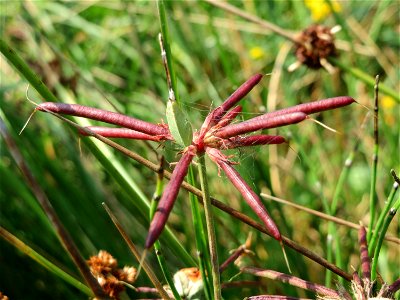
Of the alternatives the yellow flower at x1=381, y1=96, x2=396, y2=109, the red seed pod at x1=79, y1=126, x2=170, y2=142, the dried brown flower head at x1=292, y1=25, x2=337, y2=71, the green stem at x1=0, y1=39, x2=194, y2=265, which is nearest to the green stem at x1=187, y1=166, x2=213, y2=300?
the green stem at x1=0, y1=39, x2=194, y2=265

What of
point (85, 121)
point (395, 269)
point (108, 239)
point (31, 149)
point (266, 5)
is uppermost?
point (266, 5)

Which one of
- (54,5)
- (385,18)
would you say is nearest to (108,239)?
(54,5)

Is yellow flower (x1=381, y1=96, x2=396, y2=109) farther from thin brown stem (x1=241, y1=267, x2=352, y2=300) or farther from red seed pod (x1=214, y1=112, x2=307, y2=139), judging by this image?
red seed pod (x1=214, y1=112, x2=307, y2=139)

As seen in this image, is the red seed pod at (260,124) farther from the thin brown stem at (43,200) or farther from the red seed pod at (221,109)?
the thin brown stem at (43,200)

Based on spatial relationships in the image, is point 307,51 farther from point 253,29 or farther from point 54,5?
point 54,5

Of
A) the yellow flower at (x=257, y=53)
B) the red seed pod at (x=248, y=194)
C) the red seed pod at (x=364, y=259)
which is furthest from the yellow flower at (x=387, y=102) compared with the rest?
the red seed pod at (x=248, y=194)

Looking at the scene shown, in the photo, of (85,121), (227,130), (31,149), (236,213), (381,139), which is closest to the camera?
(227,130)
